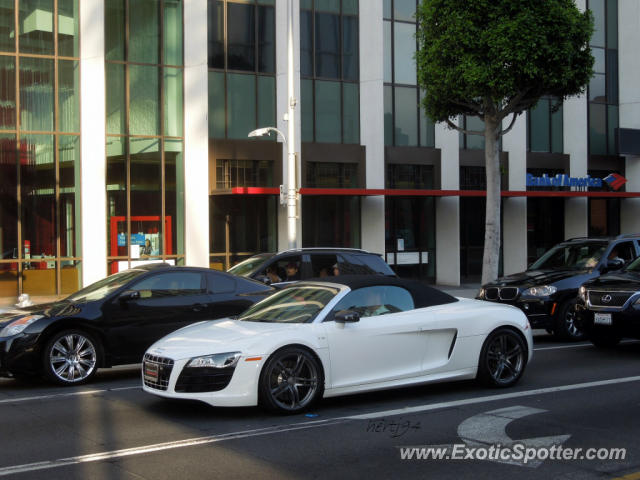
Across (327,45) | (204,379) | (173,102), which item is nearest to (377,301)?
(204,379)

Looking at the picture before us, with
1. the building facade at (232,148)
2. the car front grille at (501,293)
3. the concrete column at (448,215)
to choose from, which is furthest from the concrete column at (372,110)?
the car front grille at (501,293)

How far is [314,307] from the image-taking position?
8508mm

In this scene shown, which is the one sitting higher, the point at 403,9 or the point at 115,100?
the point at 403,9

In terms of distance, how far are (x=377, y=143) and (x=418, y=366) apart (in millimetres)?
20148

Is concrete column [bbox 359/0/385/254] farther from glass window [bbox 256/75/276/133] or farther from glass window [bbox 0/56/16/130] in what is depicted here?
glass window [bbox 0/56/16/130]

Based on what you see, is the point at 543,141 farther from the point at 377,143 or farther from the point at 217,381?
the point at 217,381

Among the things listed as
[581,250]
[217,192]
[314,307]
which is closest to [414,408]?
[314,307]

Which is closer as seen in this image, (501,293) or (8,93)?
(501,293)

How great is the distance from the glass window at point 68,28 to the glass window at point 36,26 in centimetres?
26

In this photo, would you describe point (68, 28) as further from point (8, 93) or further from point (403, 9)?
point (403, 9)

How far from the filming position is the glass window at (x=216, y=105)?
25.9 m

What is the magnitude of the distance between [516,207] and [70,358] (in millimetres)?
24245

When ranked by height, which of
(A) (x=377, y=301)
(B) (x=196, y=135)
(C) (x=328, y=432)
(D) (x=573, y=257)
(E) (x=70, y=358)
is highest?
(B) (x=196, y=135)

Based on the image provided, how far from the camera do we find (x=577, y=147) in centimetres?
3244
